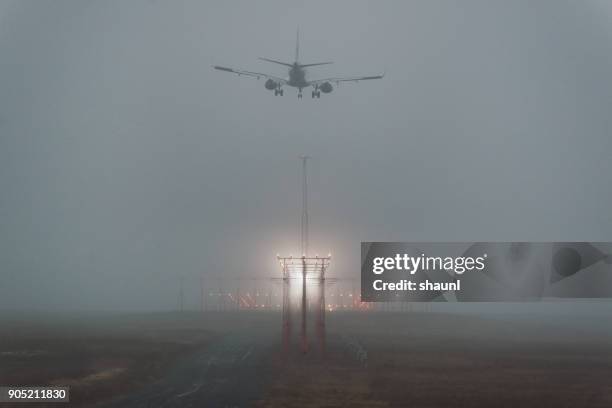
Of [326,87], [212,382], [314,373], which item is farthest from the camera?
[326,87]

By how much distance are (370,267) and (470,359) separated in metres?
36.4

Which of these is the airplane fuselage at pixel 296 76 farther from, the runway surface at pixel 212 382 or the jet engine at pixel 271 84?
the runway surface at pixel 212 382

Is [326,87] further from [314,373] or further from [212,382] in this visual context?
[212,382]

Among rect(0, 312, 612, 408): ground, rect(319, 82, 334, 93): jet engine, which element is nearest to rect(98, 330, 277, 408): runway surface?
rect(0, 312, 612, 408): ground

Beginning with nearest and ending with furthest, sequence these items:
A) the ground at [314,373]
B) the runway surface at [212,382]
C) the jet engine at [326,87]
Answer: the runway surface at [212,382] → the ground at [314,373] → the jet engine at [326,87]

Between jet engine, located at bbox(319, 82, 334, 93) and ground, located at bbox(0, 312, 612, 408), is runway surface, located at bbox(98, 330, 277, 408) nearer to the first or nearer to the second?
ground, located at bbox(0, 312, 612, 408)

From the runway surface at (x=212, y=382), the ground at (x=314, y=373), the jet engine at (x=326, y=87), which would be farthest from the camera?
the jet engine at (x=326, y=87)

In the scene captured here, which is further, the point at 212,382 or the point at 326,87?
the point at 326,87

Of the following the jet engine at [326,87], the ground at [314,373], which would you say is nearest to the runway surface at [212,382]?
the ground at [314,373]

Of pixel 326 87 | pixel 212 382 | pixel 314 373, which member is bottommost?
pixel 212 382

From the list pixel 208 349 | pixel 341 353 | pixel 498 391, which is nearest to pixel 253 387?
pixel 498 391

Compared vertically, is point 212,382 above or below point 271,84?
below

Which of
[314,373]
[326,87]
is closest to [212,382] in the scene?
[314,373]

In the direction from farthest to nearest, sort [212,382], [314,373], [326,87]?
[326,87], [314,373], [212,382]
